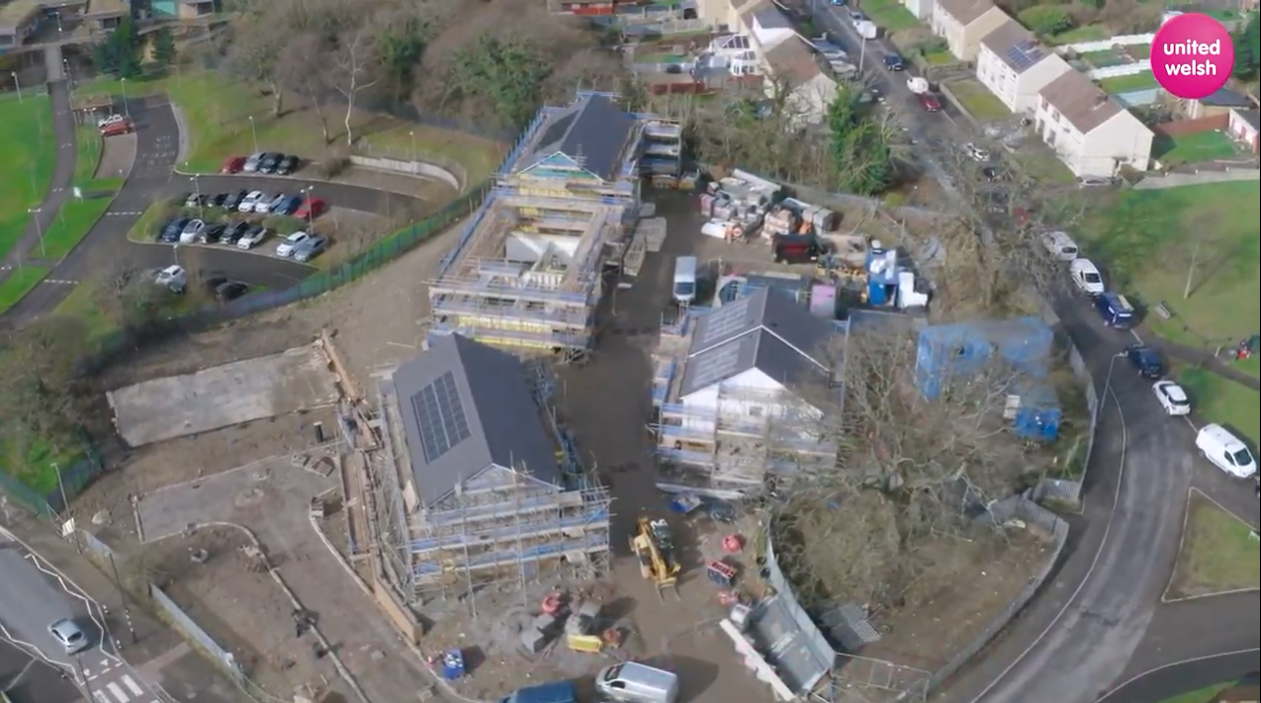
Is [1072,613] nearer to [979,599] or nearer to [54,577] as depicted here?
[979,599]

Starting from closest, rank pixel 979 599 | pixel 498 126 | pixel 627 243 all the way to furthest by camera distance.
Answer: pixel 979 599 → pixel 627 243 → pixel 498 126

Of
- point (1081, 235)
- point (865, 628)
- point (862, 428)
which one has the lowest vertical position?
point (865, 628)

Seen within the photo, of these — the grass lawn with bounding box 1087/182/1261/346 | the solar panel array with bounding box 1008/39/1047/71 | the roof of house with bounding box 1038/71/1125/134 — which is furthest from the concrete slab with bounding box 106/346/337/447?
the solar panel array with bounding box 1008/39/1047/71

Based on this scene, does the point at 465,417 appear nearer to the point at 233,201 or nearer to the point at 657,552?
the point at 657,552

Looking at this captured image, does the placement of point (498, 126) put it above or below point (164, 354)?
above

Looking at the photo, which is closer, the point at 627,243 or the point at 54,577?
the point at 54,577

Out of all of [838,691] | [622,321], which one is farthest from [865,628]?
[622,321]
